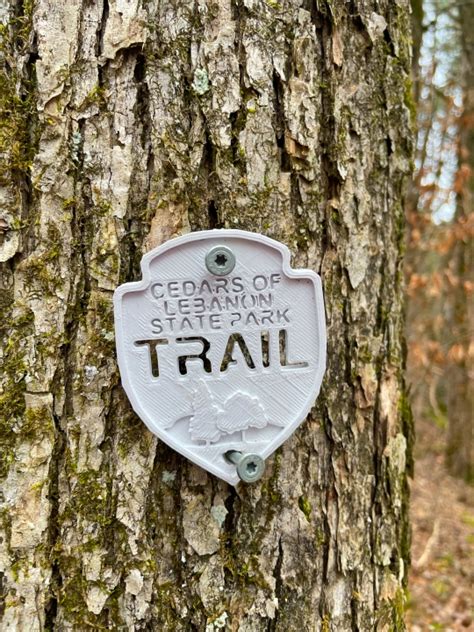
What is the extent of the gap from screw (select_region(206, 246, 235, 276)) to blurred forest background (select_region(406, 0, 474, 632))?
3180 millimetres

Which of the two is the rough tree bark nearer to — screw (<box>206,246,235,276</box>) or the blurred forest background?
screw (<box>206,246,235,276</box>)

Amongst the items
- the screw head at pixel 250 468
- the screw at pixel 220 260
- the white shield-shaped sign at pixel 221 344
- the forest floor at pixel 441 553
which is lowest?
the forest floor at pixel 441 553

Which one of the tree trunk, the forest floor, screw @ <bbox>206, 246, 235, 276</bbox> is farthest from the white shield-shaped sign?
the tree trunk

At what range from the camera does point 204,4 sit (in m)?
0.99

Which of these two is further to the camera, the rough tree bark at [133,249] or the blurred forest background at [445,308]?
the blurred forest background at [445,308]

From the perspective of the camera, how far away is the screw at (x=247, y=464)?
38.9 inches

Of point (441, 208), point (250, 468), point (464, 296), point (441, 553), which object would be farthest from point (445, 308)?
point (250, 468)

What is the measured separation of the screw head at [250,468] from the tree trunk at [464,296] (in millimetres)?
4716

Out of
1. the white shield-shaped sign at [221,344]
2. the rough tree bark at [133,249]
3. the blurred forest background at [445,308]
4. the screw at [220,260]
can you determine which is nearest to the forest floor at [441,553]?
the blurred forest background at [445,308]

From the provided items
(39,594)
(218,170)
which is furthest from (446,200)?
(39,594)

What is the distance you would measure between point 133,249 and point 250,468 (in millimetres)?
422

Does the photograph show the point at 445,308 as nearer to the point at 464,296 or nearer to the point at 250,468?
the point at 464,296

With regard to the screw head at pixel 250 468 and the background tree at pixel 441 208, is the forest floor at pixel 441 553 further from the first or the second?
the screw head at pixel 250 468

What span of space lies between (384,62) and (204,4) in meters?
0.40
